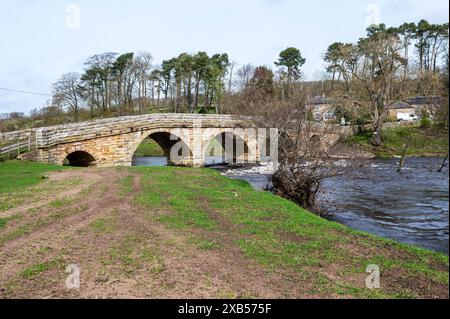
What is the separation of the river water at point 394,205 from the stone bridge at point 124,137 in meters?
9.60

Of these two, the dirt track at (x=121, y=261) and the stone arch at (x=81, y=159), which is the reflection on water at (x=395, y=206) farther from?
the stone arch at (x=81, y=159)

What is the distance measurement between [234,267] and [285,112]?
1298 cm

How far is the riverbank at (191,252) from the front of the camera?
6.06 m

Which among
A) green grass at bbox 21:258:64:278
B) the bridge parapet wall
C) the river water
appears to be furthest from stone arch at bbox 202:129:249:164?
green grass at bbox 21:258:64:278

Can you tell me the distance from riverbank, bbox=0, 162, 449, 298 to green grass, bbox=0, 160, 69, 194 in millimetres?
1522

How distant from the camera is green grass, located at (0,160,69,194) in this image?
14.8m

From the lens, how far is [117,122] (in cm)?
2653

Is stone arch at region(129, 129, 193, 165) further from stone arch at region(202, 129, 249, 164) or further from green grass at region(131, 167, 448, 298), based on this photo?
green grass at region(131, 167, 448, 298)

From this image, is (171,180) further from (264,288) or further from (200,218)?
(264,288)

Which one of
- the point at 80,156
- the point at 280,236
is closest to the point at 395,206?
the point at 280,236

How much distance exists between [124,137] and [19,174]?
32.9 feet

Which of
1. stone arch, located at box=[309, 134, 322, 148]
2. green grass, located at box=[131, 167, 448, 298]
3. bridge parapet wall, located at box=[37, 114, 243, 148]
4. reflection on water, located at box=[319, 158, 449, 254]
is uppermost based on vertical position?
bridge parapet wall, located at box=[37, 114, 243, 148]

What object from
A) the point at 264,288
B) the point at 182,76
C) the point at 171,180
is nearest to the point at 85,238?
the point at 264,288
